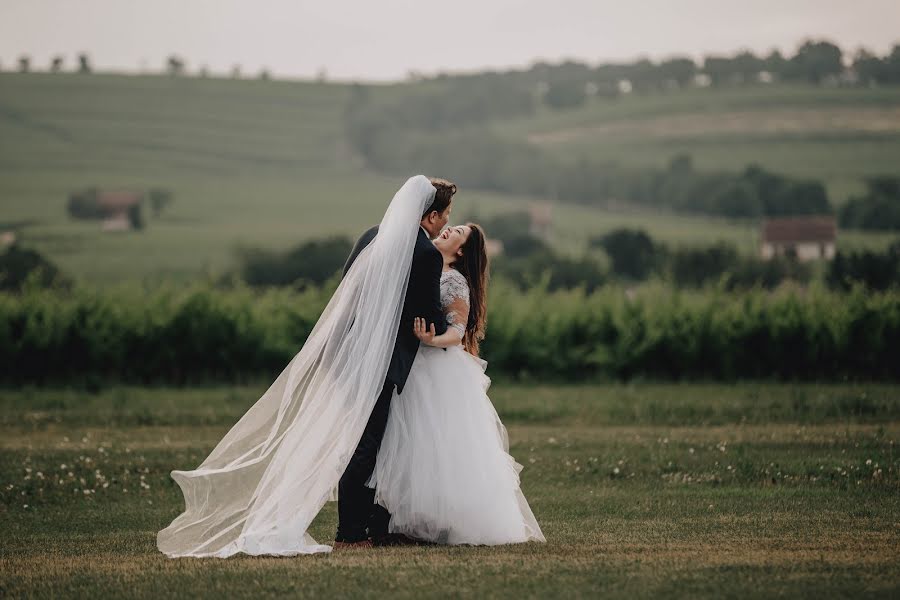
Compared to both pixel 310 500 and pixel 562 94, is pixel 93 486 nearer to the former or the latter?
pixel 310 500

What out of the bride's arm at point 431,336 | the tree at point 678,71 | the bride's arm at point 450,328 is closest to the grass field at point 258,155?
the tree at point 678,71

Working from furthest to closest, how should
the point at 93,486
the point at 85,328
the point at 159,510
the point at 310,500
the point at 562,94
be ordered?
1. the point at 562,94
2. the point at 85,328
3. the point at 93,486
4. the point at 159,510
5. the point at 310,500

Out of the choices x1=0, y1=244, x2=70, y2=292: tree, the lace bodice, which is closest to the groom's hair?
the lace bodice

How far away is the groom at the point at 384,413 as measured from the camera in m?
9.05

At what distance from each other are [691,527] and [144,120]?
490 ft

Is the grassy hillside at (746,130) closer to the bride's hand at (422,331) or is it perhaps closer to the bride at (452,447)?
the bride at (452,447)

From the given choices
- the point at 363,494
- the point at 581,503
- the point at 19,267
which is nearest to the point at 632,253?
the point at 19,267

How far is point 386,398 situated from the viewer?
916 centimetres

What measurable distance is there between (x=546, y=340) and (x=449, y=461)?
1885 cm

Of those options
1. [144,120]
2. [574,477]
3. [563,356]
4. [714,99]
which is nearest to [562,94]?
A: [714,99]

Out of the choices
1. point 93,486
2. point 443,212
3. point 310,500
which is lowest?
point 93,486

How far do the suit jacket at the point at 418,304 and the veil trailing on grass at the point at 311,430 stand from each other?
66 mm

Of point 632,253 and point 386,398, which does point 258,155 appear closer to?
point 632,253

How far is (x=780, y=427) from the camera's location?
59.9 ft
